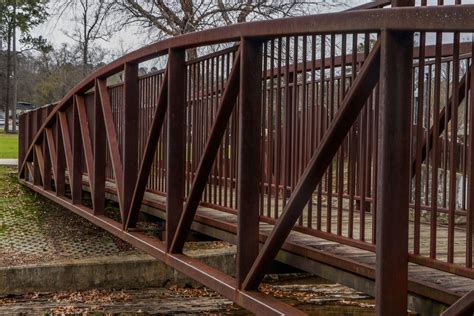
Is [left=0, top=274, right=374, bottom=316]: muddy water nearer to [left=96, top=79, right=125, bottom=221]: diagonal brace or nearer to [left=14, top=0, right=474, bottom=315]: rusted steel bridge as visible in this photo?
[left=14, top=0, right=474, bottom=315]: rusted steel bridge

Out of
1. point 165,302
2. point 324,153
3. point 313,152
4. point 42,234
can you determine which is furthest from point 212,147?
point 42,234

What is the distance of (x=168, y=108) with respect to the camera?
598 cm

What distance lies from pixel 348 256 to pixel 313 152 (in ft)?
2.19

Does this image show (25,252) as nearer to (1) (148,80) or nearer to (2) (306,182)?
(1) (148,80)

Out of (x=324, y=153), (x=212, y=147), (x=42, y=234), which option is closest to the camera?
(x=324, y=153)

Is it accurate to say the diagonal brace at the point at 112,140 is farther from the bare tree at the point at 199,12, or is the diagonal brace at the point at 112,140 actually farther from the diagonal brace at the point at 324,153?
the bare tree at the point at 199,12

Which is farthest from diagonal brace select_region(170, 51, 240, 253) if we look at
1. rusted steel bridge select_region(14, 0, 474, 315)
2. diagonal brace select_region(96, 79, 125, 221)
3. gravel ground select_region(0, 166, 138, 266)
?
gravel ground select_region(0, 166, 138, 266)

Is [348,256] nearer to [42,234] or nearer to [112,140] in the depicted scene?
[112,140]

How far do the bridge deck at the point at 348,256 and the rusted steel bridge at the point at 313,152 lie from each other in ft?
0.04

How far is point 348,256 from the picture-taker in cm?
411

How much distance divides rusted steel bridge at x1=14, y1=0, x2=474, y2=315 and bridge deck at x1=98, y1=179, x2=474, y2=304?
11mm

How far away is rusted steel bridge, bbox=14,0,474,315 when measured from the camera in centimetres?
309

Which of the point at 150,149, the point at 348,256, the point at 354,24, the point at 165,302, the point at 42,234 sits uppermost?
the point at 354,24

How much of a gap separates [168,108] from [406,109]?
321 centimetres
